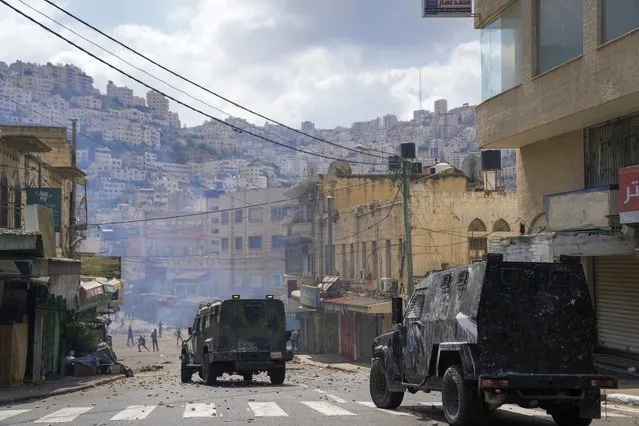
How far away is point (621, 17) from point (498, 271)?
35.2 ft

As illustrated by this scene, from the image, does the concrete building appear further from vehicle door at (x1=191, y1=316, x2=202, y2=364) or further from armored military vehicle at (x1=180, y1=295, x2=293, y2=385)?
armored military vehicle at (x1=180, y1=295, x2=293, y2=385)

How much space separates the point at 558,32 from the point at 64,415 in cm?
1549

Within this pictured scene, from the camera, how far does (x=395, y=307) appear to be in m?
14.7

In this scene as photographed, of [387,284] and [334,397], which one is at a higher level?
Result: [387,284]

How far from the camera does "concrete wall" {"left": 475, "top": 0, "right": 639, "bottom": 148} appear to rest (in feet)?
65.7

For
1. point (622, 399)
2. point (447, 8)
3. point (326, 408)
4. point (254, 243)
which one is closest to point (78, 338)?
point (447, 8)

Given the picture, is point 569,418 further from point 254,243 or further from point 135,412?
point 254,243

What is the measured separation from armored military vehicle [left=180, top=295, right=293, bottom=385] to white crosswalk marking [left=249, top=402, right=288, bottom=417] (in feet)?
26.2

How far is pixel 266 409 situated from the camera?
15297 millimetres

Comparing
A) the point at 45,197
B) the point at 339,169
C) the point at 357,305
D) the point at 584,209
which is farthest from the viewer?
the point at 339,169

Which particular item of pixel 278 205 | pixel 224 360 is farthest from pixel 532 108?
pixel 278 205

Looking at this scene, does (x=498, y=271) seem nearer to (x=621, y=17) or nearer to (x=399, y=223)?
(x=621, y=17)

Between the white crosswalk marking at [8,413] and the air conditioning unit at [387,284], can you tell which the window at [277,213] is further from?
the white crosswalk marking at [8,413]

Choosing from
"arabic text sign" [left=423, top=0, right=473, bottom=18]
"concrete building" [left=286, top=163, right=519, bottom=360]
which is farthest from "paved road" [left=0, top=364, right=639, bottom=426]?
"concrete building" [left=286, top=163, right=519, bottom=360]
